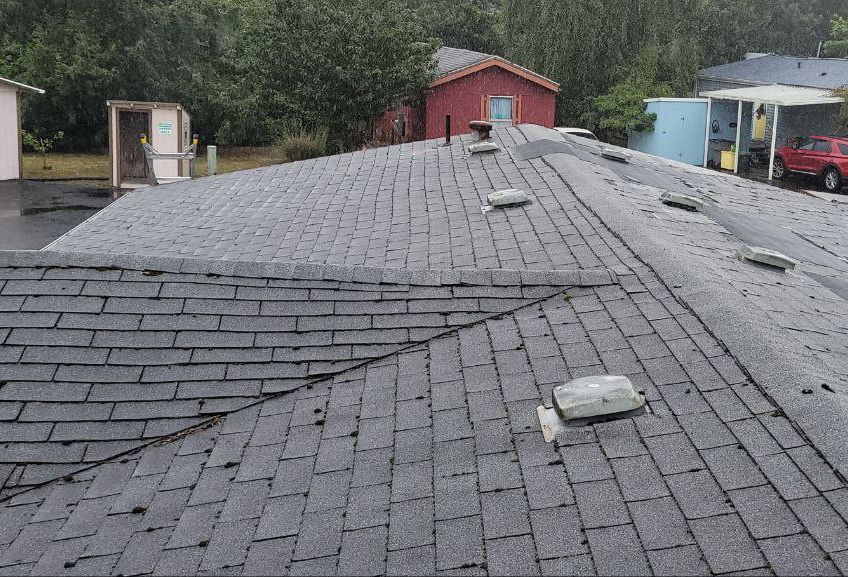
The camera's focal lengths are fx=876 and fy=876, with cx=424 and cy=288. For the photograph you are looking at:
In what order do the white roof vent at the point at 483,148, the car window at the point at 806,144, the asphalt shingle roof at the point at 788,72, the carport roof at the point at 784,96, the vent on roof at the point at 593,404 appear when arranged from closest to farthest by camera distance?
1. the vent on roof at the point at 593,404
2. the white roof vent at the point at 483,148
3. the car window at the point at 806,144
4. the carport roof at the point at 784,96
5. the asphalt shingle roof at the point at 788,72

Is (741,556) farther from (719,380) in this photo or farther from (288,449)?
(288,449)

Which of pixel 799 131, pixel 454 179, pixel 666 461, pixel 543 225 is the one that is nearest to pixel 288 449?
pixel 666 461

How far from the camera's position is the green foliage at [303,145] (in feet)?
84.5

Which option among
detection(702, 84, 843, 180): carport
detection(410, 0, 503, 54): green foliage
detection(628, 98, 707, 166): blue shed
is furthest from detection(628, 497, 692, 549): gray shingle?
detection(410, 0, 503, 54): green foliage

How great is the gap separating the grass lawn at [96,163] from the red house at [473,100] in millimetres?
4922

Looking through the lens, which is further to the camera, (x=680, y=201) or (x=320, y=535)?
(x=680, y=201)

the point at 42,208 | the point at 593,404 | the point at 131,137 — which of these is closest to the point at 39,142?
the point at 131,137

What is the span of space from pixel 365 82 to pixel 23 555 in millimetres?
25594

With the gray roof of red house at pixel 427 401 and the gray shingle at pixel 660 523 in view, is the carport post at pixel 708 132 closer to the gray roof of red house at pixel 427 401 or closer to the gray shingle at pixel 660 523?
the gray roof of red house at pixel 427 401

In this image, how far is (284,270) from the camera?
718 centimetres

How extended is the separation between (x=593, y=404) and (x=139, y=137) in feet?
86.8

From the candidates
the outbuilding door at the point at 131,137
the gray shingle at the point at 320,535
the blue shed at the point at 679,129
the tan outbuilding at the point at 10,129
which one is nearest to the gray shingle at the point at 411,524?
the gray shingle at the point at 320,535

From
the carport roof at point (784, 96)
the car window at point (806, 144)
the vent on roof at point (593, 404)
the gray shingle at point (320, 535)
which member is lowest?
the gray shingle at point (320, 535)

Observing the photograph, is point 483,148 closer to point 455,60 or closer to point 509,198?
point 509,198
